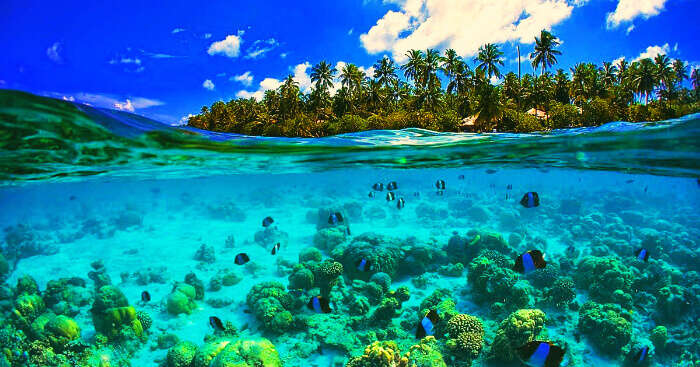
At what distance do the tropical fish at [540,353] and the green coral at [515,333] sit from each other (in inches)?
172

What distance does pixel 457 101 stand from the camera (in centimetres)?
5428

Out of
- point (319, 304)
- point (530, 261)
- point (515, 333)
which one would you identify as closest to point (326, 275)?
point (319, 304)

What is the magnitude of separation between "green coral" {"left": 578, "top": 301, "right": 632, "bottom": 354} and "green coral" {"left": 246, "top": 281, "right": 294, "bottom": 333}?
28.6 ft

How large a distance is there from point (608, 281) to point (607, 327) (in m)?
2.80

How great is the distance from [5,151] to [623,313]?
21491 millimetres

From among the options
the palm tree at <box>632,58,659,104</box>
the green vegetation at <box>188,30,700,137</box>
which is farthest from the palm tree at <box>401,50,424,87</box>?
the palm tree at <box>632,58,659,104</box>

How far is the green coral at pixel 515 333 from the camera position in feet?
28.7

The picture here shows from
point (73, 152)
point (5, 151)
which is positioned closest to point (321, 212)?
point (73, 152)

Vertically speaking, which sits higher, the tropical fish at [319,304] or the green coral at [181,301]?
the tropical fish at [319,304]

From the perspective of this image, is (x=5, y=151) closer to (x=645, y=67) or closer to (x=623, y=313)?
(x=623, y=313)

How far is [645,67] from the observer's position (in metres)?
59.0

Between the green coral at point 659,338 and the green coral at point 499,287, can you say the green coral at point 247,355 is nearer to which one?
the green coral at point 499,287

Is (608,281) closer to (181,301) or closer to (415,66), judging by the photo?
(181,301)

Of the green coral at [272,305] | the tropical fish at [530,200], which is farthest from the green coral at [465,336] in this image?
the green coral at [272,305]
